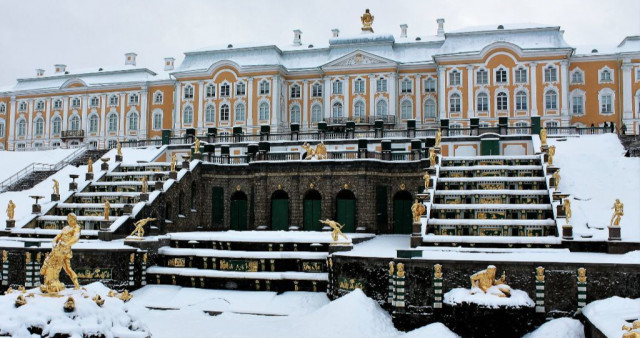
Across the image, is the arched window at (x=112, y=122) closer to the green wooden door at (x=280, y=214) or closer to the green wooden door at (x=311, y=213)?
the green wooden door at (x=280, y=214)

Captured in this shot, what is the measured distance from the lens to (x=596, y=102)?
185 ft

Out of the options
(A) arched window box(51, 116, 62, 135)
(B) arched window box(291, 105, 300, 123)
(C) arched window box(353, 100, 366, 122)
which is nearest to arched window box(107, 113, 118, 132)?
(A) arched window box(51, 116, 62, 135)

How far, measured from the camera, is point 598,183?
31.4 metres

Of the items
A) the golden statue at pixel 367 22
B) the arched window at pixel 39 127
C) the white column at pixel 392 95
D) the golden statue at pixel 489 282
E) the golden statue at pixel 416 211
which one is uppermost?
the golden statue at pixel 367 22

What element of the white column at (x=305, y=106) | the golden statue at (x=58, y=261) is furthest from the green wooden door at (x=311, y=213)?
the white column at (x=305, y=106)

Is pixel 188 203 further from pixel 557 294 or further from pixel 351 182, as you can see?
pixel 557 294

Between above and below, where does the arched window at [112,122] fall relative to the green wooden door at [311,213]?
above

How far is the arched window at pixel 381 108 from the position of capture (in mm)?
59625

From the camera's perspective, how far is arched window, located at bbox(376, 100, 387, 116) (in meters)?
59.6

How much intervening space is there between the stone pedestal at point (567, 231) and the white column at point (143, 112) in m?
53.0

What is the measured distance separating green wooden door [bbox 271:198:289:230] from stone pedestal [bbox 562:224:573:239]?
17.6 meters

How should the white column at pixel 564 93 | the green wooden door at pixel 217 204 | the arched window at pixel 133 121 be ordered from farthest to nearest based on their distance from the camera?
the arched window at pixel 133 121, the white column at pixel 564 93, the green wooden door at pixel 217 204

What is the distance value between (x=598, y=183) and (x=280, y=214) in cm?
1829

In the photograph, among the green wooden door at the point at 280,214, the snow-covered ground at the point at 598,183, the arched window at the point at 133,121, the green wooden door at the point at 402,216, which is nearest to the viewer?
the snow-covered ground at the point at 598,183
